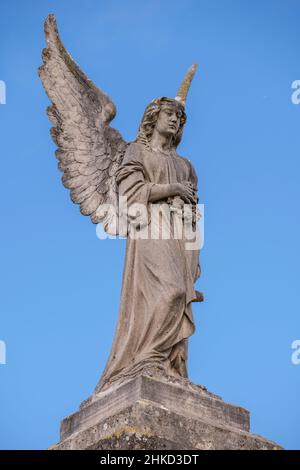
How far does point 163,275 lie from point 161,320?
655 mm

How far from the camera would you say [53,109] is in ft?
55.7

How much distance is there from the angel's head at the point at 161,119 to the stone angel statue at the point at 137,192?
1 centimetres

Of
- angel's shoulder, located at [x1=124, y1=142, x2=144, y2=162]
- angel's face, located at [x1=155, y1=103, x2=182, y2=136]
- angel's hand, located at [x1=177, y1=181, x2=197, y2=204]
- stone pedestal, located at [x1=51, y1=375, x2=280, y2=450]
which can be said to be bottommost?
stone pedestal, located at [x1=51, y1=375, x2=280, y2=450]

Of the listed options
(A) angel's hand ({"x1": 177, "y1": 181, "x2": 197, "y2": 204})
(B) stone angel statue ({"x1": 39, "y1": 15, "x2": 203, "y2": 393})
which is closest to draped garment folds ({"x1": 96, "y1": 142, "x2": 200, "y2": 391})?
(B) stone angel statue ({"x1": 39, "y1": 15, "x2": 203, "y2": 393})

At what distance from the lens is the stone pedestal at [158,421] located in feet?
40.1

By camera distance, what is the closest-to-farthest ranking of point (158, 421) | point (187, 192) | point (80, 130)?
point (158, 421), point (187, 192), point (80, 130)

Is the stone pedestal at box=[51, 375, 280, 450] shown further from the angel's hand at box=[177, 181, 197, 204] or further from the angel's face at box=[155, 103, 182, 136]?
the angel's face at box=[155, 103, 182, 136]

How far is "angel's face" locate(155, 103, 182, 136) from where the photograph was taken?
1573 centimetres

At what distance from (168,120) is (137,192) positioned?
1.41 metres

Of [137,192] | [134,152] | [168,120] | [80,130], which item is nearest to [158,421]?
[137,192]

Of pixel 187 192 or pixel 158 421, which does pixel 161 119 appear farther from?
pixel 158 421

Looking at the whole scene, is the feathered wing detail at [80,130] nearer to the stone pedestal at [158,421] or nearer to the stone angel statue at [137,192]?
the stone angel statue at [137,192]

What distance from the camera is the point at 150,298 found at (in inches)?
557
